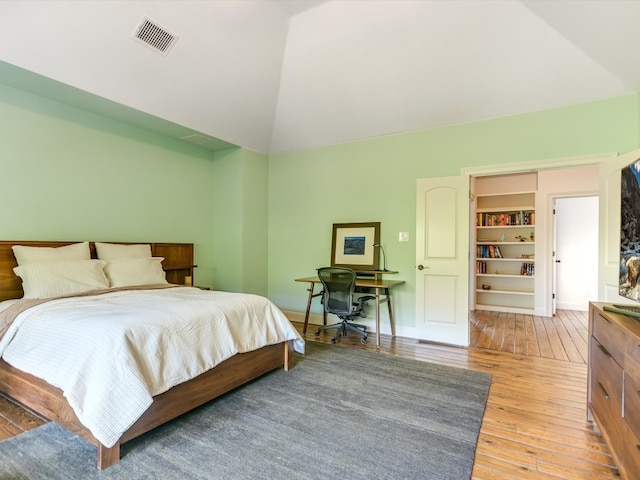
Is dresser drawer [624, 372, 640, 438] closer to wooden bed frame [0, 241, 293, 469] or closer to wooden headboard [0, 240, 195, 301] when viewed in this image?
wooden bed frame [0, 241, 293, 469]

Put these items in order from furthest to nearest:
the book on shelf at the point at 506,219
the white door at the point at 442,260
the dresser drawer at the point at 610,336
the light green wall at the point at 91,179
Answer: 1. the book on shelf at the point at 506,219
2. the white door at the point at 442,260
3. the light green wall at the point at 91,179
4. the dresser drawer at the point at 610,336

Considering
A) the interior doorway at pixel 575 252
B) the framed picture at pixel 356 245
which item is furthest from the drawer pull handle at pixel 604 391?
the interior doorway at pixel 575 252

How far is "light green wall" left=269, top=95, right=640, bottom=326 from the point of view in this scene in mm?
3262

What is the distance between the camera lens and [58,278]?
273 cm

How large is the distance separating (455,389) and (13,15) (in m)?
4.12

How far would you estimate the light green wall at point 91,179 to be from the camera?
296 cm

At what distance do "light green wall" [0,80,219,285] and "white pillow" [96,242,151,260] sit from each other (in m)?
0.24

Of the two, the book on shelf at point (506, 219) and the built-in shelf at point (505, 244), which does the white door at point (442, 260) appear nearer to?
the built-in shelf at point (505, 244)

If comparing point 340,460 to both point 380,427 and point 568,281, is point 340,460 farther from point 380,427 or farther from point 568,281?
point 568,281

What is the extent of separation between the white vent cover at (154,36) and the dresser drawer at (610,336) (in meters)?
3.64

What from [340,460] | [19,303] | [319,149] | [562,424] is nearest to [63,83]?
[19,303]

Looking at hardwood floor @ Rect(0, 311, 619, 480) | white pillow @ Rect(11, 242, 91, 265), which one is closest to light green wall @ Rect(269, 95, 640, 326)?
hardwood floor @ Rect(0, 311, 619, 480)

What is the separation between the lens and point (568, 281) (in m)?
5.96

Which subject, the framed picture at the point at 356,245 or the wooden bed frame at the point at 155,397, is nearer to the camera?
Result: the wooden bed frame at the point at 155,397
